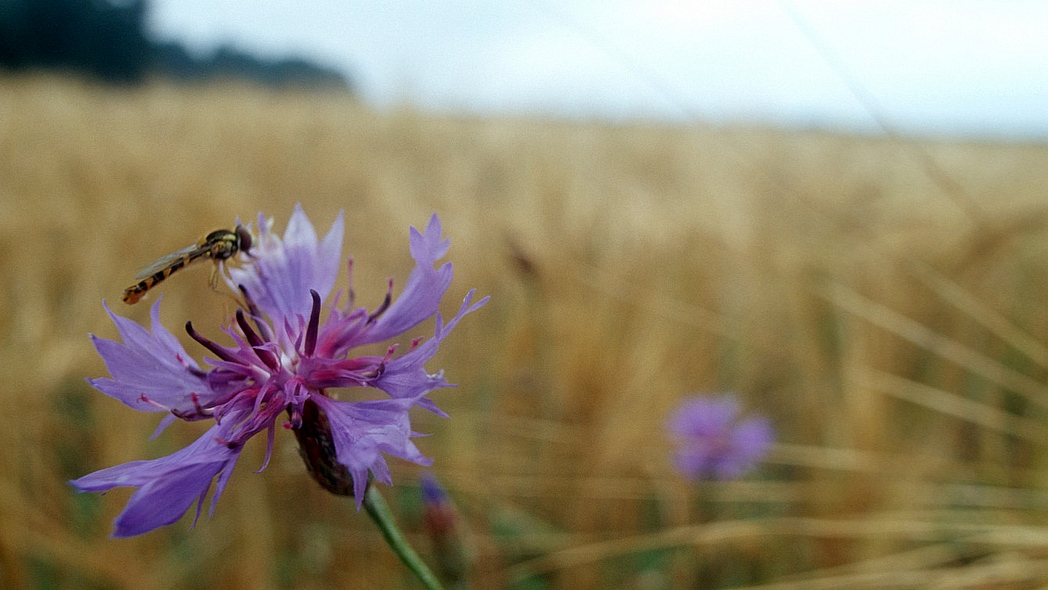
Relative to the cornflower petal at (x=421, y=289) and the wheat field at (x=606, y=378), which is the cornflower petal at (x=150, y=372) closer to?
the cornflower petal at (x=421, y=289)

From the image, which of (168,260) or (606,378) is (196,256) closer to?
(168,260)

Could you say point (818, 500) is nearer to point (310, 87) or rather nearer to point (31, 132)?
point (31, 132)

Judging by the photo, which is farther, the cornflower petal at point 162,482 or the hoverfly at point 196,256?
the hoverfly at point 196,256

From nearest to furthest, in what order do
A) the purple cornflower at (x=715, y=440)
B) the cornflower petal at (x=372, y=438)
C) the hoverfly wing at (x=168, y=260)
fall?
1. the cornflower petal at (x=372, y=438)
2. the hoverfly wing at (x=168, y=260)
3. the purple cornflower at (x=715, y=440)

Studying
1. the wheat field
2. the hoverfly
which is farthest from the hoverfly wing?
the wheat field

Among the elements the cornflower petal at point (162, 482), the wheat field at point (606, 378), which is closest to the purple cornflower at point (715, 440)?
the wheat field at point (606, 378)

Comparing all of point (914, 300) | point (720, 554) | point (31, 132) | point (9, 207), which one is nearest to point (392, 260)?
point (9, 207)
